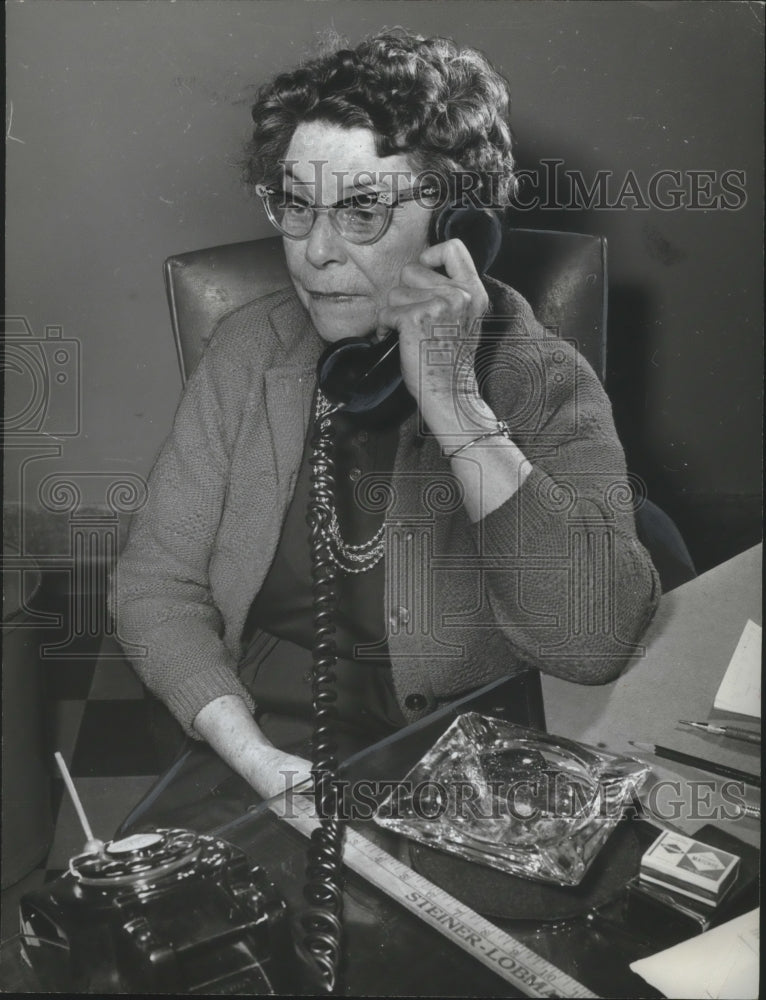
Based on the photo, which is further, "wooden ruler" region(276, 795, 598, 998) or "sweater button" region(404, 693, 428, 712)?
"sweater button" region(404, 693, 428, 712)

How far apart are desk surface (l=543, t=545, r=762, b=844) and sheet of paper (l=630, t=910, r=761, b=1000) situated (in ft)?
0.52

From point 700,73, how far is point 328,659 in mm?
760

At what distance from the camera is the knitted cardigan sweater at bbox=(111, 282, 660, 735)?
1.00 metres

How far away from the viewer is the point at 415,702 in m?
1.04

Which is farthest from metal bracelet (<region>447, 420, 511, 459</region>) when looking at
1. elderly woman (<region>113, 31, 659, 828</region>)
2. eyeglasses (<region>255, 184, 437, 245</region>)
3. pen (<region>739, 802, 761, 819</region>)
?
pen (<region>739, 802, 761, 819</region>)

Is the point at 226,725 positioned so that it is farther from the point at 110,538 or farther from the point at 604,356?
the point at 604,356

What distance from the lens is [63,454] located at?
103cm

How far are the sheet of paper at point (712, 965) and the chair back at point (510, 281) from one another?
0.57 m

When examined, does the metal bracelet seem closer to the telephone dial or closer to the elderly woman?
the elderly woman

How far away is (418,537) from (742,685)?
0.39 m

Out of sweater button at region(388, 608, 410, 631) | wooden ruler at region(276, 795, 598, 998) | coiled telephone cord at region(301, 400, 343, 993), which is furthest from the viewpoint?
sweater button at region(388, 608, 410, 631)

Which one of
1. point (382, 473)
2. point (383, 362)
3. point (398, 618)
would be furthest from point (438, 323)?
point (398, 618)

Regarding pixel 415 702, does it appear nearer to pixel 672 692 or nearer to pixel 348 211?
pixel 672 692

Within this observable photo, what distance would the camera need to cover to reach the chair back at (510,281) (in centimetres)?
100
